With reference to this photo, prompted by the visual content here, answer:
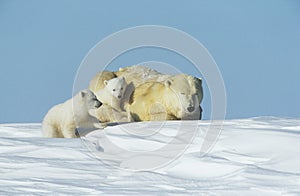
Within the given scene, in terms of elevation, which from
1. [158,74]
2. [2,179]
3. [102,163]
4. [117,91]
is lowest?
[2,179]

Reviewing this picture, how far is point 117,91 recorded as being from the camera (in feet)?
32.1

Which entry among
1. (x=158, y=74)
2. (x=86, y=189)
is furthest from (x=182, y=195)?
(x=158, y=74)

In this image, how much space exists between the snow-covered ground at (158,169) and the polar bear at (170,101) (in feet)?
7.16

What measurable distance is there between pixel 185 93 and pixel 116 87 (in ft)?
3.57

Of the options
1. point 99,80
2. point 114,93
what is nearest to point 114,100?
point 114,93

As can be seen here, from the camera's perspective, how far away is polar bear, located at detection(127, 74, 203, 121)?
32.0ft

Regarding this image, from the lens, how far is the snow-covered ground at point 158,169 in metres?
4.62

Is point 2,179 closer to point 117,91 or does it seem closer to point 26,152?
point 26,152

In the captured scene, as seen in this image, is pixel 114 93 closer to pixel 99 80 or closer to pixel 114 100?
pixel 114 100

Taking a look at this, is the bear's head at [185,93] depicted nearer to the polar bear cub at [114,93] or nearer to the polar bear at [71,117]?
the polar bear cub at [114,93]

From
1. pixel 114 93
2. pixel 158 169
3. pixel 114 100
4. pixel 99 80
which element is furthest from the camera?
pixel 99 80

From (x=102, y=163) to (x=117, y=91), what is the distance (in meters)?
4.09

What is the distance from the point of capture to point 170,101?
9766 mm

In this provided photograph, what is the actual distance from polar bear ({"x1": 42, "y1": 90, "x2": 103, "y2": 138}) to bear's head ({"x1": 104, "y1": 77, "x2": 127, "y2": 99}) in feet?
4.66
